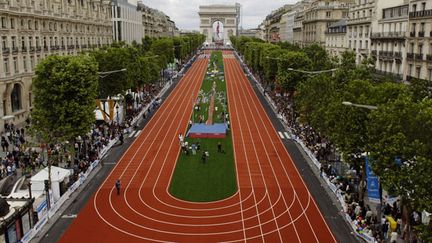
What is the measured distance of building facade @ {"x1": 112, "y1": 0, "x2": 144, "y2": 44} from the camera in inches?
4508

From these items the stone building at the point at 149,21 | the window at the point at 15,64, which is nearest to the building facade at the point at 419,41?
the window at the point at 15,64

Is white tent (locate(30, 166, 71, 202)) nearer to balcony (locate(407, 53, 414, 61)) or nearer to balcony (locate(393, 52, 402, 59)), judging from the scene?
balcony (locate(407, 53, 414, 61))

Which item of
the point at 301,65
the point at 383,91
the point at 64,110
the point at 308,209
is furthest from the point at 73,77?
the point at 301,65

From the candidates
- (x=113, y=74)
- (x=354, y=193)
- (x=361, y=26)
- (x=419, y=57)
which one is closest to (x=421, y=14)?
(x=419, y=57)

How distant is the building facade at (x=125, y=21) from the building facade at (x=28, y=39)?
110ft

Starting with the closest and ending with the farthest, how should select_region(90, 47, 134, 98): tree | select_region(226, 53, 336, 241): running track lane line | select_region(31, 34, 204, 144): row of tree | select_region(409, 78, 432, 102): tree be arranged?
select_region(226, 53, 336, 241): running track lane line, select_region(409, 78, 432, 102): tree, select_region(31, 34, 204, 144): row of tree, select_region(90, 47, 134, 98): tree

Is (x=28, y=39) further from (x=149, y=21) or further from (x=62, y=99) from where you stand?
(x=149, y=21)

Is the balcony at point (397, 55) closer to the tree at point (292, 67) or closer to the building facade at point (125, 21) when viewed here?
the tree at point (292, 67)

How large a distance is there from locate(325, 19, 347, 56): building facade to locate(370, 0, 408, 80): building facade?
46.5ft

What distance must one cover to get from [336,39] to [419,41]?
34757mm

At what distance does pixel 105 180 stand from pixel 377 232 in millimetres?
22065

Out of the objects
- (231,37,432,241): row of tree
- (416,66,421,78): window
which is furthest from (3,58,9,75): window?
(416,66,421,78): window

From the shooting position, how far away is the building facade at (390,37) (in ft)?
176

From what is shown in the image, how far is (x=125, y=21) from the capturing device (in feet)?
395
